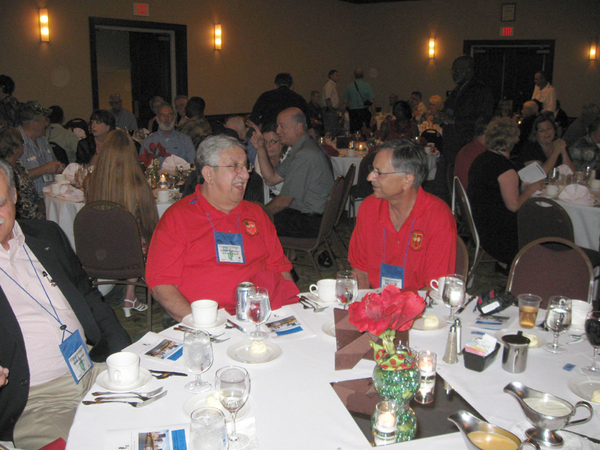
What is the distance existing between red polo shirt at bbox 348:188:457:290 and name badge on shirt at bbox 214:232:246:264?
0.67 metres

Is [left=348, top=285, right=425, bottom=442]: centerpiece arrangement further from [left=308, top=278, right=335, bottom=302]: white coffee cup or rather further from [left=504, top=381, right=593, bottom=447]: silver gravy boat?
[left=308, top=278, right=335, bottom=302]: white coffee cup

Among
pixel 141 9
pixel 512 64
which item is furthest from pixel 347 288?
pixel 512 64

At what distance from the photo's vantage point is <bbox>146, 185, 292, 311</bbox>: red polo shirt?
2.38 meters

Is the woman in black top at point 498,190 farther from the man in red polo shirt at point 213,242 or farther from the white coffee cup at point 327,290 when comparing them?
the white coffee cup at point 327,290

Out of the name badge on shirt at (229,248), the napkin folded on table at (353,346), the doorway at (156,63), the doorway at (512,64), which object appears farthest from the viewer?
the doorway at (512,64)

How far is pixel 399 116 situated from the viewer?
7980 millimetres

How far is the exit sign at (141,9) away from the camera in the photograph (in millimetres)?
9797

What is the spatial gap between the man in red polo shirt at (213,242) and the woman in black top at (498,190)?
2.06 m

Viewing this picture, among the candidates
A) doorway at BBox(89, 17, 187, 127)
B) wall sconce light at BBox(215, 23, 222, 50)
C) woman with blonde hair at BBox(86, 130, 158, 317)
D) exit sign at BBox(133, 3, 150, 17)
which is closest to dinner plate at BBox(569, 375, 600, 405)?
woman with blonde hair at BBox(86, 130, 158, 317)

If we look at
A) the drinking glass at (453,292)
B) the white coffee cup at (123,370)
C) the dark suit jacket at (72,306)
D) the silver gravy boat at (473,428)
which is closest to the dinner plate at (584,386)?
the silver gravy boat at (473,428)

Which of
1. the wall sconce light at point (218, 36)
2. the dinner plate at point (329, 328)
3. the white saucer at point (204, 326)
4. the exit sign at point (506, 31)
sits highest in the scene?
the exit sign at point (506, 31)

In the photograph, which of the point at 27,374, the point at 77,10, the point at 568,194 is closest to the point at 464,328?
the point at 27,374

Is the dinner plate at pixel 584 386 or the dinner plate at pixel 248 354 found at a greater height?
the dinner plate at pixel 248 354

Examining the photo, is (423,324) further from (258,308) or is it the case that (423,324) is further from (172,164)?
(172,164)
